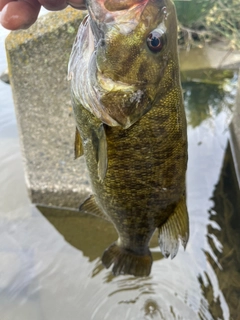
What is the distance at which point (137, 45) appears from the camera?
1183 mm

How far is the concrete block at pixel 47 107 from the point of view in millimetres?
2707

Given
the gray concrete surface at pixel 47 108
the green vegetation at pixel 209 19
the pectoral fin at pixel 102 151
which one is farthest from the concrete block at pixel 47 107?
the green vegetation at pixel 209 19

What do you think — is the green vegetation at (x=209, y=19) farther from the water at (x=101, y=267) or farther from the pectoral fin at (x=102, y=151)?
the pectoral fin at (x=102, y=151)

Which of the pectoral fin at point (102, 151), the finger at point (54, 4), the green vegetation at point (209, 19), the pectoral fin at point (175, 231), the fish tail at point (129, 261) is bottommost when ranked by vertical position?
the green vegetation at point (209, 19)

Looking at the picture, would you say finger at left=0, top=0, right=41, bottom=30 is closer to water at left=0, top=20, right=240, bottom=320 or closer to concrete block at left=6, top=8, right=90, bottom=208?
concrete block at left=6, top=8, right=90, bottom=208

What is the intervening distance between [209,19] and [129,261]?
4935 mm

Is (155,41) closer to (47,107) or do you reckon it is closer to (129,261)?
(129,261)

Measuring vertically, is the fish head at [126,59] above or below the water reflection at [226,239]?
above

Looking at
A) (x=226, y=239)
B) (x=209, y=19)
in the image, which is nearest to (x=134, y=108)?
(x=226, y=239)

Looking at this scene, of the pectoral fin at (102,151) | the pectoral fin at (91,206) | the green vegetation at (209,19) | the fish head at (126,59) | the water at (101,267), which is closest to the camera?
the fish head at (126,59)

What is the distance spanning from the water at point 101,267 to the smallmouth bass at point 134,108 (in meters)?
1.37

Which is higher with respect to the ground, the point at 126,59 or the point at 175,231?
the point at 126,59

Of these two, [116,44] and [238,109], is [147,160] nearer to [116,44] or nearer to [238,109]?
[116,44]

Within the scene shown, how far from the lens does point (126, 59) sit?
119 centimetres
